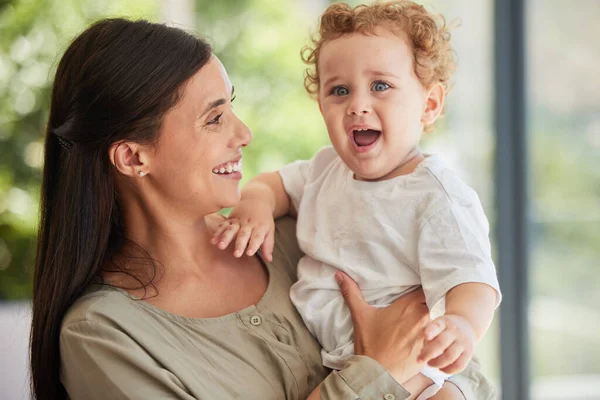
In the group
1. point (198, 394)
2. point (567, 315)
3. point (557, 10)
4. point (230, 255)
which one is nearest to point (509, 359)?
point (567, 315)

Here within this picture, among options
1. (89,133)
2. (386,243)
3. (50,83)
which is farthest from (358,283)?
(50,83)

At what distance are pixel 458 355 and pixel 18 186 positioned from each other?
13.1ft

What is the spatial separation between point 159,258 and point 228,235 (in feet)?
0.56

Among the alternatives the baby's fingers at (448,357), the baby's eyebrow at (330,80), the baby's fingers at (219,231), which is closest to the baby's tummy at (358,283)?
the baby's fingers at (219,231)

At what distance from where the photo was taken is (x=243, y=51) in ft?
18.7

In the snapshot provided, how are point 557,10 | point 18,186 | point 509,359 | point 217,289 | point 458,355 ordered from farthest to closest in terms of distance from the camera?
point 18,186
point 509,359
point 557,10
point 217,289
point 458,355

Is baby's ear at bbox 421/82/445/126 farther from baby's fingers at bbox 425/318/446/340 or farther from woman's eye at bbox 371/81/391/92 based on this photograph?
baby's fingers at bbox 425/318/446/340

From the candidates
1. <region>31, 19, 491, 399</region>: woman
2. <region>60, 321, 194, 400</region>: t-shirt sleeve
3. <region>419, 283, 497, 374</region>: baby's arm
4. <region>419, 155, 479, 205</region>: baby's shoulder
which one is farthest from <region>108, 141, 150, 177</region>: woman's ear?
<region>419, 283, 497, 374</region>: baby's arm

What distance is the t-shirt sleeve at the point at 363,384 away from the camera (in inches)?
63.2

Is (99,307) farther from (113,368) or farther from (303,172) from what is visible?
(303,172)

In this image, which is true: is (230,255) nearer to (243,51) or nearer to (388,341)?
(388,341)

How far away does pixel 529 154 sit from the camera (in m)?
4.24

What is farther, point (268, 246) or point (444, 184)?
point (268, 246)

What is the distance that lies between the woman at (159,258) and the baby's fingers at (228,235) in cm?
6
